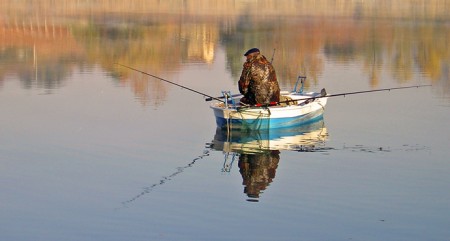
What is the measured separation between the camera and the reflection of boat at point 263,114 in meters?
25.8

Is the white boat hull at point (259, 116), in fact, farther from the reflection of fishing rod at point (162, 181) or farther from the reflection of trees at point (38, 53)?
the reflection of trees at point (38, 53)

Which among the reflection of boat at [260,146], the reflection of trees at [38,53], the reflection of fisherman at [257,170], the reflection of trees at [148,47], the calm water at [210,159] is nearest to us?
the calm water at [210,159]

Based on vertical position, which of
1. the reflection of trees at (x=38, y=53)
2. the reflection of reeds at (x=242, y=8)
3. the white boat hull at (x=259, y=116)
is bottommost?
the reflection of trees at (x=38, y=53)

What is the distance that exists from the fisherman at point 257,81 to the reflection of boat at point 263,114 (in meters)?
0.27

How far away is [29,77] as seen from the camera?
43062 mm

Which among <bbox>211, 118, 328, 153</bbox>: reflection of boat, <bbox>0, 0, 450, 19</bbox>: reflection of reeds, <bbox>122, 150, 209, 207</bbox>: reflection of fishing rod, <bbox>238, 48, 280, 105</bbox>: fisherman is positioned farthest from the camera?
<bbox>0, 0, 450, 19</bbox>: reflection of reeds

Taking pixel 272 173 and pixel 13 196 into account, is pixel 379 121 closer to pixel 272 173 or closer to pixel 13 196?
pixel 272 173

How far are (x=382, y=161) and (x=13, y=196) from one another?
6.94 meters

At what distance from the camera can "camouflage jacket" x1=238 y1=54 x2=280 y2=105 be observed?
26.4 meters

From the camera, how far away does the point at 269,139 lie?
25.7 meters

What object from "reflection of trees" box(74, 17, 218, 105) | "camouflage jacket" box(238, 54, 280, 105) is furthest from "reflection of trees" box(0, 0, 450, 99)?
"camouflage jacket" box(238, 54, 280, 105)

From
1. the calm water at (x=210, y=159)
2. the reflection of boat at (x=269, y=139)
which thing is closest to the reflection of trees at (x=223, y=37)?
the calm water at (x=210, y=159)

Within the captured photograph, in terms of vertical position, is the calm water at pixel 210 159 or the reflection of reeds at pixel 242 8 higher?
the reflection of reeds at pixel 242 8

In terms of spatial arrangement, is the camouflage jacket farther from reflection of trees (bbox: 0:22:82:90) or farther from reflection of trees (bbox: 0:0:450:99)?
reflection of trees (bbox: 0:22:82:90)
